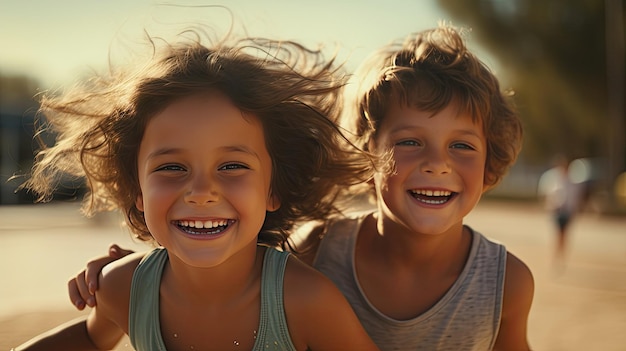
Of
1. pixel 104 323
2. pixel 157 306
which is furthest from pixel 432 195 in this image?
pixel 104 323

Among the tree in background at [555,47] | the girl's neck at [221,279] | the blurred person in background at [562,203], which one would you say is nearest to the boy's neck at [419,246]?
the girl's neck at [221,279]

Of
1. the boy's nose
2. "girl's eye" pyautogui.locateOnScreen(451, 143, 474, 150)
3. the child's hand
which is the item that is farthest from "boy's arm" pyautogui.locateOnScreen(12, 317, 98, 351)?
"girl's eye" pyautogui.locateOnScreen(451, 143, 474, 150)

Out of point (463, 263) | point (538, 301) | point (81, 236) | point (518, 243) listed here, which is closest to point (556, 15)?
point (518, 243)

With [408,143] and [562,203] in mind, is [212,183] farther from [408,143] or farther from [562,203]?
[562,203]

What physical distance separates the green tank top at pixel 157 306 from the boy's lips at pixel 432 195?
55cm

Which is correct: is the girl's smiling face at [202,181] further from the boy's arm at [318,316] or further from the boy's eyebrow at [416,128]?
the boy's eyebrow at [416,128]

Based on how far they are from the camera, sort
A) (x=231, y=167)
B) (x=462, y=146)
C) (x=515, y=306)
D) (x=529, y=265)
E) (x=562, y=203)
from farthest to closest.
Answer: (x=562, y=203) → (x=529, y=265) → (x=515, y=306) → (x=462, y=146) → (x=231, y=167)

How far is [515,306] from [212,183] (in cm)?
137

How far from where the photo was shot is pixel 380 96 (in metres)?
2.98

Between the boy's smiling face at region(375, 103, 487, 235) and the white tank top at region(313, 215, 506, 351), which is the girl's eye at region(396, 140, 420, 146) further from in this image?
the white tank top at region(313, 215, 506, 351)

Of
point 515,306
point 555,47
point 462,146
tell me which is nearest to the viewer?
point 462,146

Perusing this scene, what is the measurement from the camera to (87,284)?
287 centimetres

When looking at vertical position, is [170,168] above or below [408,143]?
below

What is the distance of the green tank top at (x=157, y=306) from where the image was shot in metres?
2.52
